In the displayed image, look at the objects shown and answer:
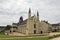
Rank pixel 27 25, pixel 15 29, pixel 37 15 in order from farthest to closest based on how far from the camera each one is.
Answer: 1. pixel 15 29
2. pixel 37 15
3. pixel 27 25

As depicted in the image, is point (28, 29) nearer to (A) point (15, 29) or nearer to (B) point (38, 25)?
(B) point (38, 25)

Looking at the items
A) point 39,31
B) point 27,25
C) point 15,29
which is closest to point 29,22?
point 27,25

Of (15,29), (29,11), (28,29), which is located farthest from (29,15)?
(15,29)

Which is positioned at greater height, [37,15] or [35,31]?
[37,15]

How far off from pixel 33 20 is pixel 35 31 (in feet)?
18.0

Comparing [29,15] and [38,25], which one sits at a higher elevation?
[29,15]

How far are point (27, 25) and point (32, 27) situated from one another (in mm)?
2757

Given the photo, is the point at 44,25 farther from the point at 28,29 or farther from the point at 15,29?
the point at 15,29

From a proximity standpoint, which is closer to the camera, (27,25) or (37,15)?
(27,25)

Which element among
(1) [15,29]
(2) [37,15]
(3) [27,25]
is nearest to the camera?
(3) [27,25]

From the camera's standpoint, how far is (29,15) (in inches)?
3199

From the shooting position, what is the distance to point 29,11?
82250 mm

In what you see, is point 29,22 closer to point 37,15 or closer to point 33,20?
point 33,20

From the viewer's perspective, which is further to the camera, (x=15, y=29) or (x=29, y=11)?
(x=15, y=29)
